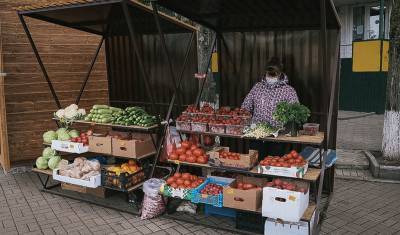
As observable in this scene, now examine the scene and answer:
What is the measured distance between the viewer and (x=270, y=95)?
5.87 metres

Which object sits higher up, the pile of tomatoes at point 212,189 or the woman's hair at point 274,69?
the woman's hair at point 274,69

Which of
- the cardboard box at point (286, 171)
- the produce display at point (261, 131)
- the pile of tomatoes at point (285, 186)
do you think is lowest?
the pile of tomatoes at point (285, 186)

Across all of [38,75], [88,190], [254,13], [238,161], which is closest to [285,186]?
[238,161]

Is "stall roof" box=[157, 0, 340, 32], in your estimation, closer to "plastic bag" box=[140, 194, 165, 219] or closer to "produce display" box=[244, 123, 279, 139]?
"produce display" box=[244, 123, 279, 139]

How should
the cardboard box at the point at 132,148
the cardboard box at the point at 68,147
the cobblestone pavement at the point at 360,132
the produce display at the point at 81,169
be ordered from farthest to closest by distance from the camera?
the cobblestone pavement at the point at 360,132 → the cardboard box at the point at 68,147 → the produce display at the point at 81,169 → the cardboard box at the point at 132,148

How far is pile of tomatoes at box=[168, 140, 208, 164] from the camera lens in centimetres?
548

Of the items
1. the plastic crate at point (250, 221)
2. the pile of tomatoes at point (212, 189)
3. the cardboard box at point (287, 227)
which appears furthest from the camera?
the pile of tomatoes at point (212, 189)

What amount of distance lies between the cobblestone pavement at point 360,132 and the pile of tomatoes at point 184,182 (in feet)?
16.8

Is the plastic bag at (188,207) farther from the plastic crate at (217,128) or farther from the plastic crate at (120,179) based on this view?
the plastic crate at (217,128)

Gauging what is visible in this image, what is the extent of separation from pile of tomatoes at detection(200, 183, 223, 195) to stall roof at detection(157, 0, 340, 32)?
2.58 m

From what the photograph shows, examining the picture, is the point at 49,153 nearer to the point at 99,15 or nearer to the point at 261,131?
the point at 99,15

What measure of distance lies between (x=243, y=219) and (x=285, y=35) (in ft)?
10.6

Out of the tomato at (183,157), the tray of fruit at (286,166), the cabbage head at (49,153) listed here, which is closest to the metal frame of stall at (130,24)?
the cabbage head at (49,153)

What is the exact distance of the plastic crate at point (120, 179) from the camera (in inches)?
228
